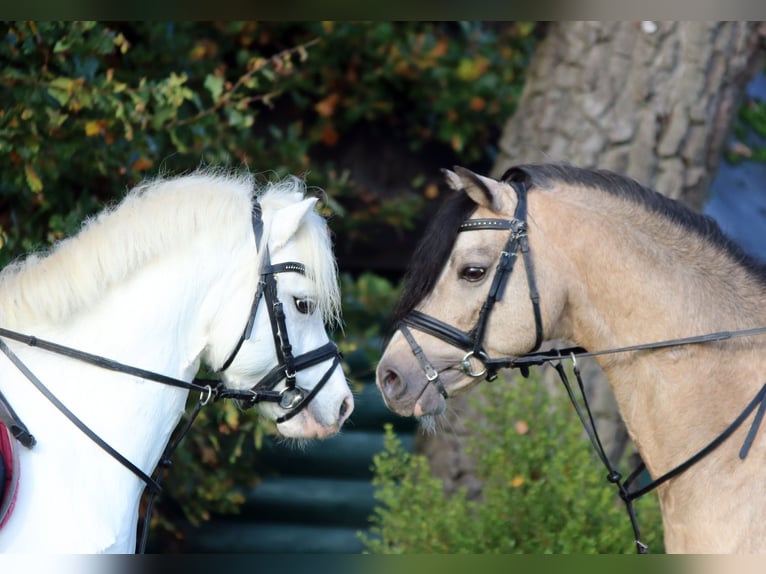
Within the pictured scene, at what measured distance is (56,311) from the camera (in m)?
2.72

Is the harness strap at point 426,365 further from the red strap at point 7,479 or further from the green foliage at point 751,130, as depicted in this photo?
the green foliage at point 751,130

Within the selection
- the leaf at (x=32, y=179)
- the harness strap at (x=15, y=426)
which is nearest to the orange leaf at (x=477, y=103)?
the leaf at (x=32, y=179)

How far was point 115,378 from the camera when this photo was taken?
2.75m

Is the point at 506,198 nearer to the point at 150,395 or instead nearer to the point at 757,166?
the point at 150,395

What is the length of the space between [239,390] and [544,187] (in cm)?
116

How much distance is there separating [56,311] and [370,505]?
11.8 feet

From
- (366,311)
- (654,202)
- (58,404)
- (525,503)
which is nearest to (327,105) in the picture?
(366,311)

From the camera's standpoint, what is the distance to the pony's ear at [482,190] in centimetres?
299

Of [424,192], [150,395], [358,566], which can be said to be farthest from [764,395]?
[424,192]

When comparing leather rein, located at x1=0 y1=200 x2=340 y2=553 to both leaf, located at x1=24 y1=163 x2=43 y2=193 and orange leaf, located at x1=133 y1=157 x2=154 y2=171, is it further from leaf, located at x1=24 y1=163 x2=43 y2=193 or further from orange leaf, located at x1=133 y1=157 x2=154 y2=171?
orange leaf, located at x1=133 y1=157 x2=154 y2=171

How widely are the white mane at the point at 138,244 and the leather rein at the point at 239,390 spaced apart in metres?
0.07

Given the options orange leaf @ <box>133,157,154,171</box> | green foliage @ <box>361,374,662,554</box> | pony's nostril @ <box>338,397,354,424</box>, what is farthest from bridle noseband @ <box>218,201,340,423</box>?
orange leaf @ <box>133,157,154,171</box>

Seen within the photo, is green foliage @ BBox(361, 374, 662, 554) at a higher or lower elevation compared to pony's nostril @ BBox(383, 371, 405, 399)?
lower

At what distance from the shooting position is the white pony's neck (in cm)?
258
